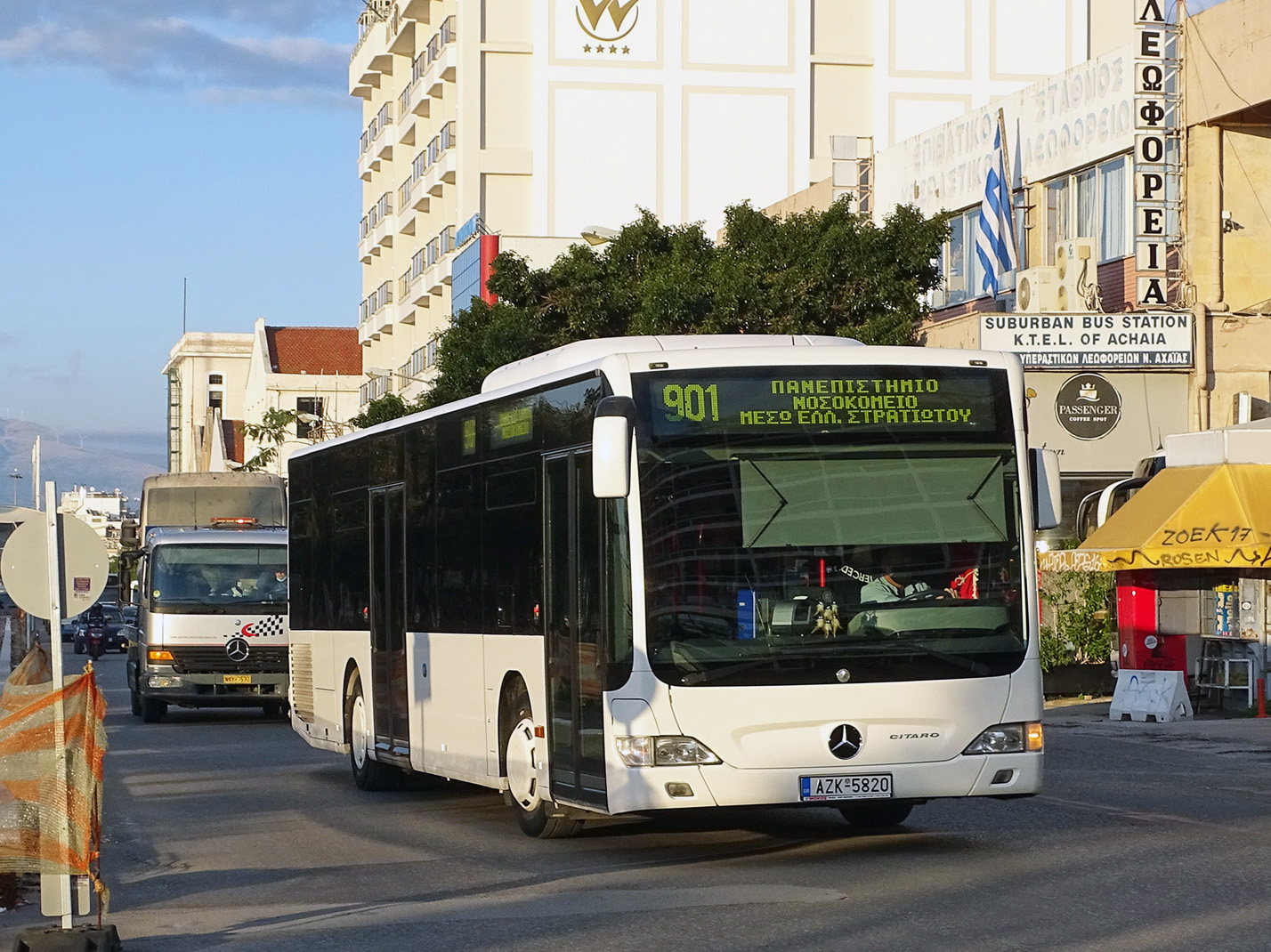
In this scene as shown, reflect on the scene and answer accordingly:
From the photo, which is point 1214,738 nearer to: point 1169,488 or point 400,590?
point 1169,488

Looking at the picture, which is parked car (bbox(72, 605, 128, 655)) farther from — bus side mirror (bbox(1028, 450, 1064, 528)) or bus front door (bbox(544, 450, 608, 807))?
bus side mirror (bbox(1028, 450, 1064, 528))

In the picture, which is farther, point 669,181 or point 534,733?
point 669,181

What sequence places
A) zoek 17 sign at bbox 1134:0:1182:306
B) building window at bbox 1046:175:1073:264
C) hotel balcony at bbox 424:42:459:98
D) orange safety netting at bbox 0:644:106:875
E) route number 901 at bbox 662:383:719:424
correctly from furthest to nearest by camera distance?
hotel balcony at bbox 424:42:459:98, building window at bbox 1046:175:1073:264, zoek 17 sign at bbox 1134:0:1182:306, route number 901 at bbox 662:383:719:424, orange safety netting at bbox 0:644:106:875

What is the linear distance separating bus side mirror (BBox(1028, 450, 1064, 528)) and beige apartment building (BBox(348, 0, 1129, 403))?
5465cm

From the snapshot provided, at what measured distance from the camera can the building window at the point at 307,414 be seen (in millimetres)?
→ 108438

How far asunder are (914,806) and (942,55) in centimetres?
6227

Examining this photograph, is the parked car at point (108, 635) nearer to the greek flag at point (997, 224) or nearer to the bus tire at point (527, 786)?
the greek flag at point (997, 224)

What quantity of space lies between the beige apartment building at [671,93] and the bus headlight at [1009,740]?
55.3 metres

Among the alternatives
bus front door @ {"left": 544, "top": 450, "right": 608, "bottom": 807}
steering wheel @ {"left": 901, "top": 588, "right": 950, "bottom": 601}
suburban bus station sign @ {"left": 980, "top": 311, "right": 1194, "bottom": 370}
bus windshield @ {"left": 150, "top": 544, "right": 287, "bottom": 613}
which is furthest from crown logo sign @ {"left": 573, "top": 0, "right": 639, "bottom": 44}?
steering wheel @ {"left": 901, "top": 588, "right": 950, "bottom": 601}

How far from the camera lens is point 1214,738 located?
2145 centimetres

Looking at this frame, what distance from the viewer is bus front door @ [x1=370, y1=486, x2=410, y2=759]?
15781mm

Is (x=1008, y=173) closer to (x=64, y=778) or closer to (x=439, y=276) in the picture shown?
(x=64, y=778)

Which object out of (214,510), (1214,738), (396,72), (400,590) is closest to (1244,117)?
(1214,738)

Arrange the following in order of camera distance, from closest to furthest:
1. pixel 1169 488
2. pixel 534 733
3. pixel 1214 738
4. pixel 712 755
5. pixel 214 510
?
pixel 712 755 < pixel 534 733 < pixel 1214 738 < pixel 1169 488 < pixel 214 510
